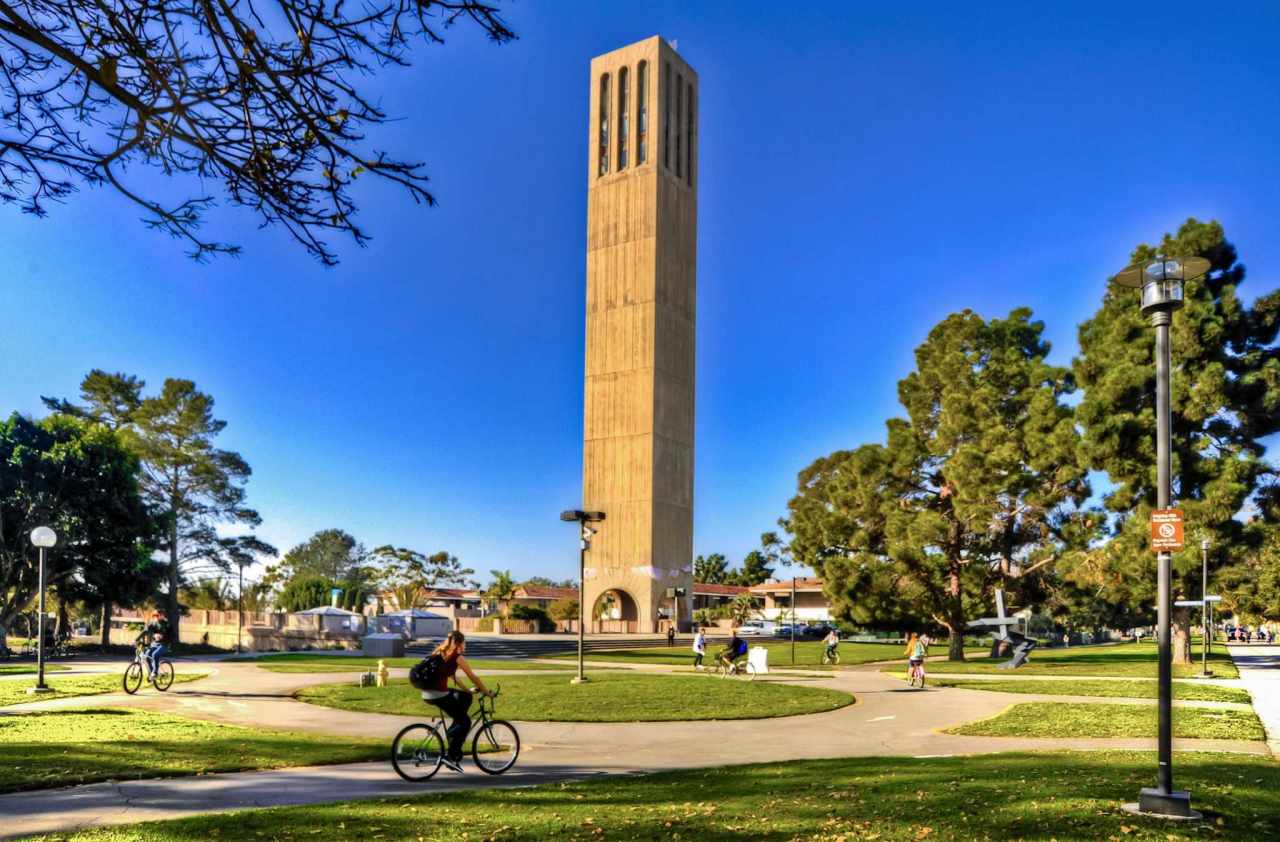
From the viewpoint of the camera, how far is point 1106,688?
24.8m

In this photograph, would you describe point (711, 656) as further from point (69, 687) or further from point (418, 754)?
point (418, 754)

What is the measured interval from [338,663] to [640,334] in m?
37.7

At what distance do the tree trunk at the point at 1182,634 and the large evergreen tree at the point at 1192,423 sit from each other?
9 cm

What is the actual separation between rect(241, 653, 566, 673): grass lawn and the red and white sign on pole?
89.5 ft

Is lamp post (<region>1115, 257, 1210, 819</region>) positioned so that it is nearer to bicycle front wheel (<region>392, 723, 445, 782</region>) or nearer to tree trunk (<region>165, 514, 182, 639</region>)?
bicycle front wheel (<region>392, 723, 445, 782</region>)

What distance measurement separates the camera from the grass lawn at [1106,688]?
2253 cm

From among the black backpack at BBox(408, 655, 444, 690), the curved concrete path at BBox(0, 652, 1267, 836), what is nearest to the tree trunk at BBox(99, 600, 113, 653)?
the curved concrete path at BBox(0, 652, 1267, 836)

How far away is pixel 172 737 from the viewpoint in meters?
13.9

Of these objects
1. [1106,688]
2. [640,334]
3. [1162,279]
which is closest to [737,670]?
[1106,688]

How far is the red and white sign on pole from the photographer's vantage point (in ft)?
27.5

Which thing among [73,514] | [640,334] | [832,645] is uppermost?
[640,334]

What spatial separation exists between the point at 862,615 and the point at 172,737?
1251 inches

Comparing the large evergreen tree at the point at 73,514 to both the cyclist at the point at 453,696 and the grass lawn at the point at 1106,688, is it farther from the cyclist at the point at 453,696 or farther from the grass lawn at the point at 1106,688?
the cyclist at the point at 453,696

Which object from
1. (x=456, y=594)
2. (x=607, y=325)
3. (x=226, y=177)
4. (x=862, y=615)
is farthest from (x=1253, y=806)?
(x=456, y=594)
